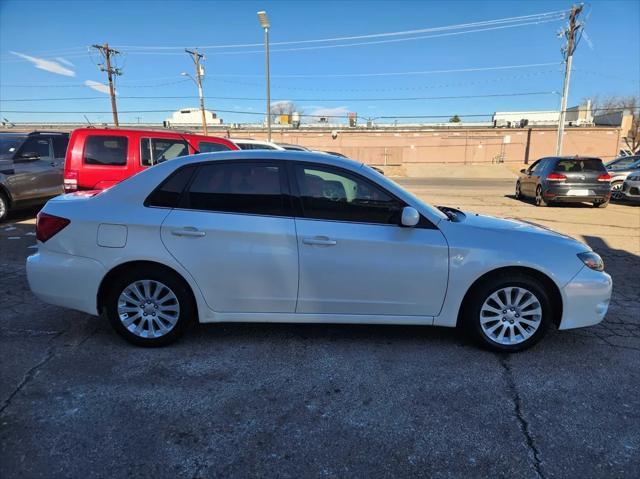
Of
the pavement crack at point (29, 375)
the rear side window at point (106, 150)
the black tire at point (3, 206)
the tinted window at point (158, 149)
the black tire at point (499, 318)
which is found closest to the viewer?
the pavement crack at point (29, 375)

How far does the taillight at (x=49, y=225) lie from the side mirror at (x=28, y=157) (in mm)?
7216

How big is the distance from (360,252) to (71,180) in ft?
19.6

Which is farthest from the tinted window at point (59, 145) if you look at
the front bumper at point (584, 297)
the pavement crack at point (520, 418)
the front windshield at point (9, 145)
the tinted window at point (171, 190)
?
the front bumper at point (584, 297)

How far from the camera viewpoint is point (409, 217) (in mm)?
3461

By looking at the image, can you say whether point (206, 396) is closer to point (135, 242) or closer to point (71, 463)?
point (71, 463)

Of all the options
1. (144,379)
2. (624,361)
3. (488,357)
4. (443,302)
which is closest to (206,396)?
(144,379)

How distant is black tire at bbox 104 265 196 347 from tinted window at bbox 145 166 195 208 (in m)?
0.53

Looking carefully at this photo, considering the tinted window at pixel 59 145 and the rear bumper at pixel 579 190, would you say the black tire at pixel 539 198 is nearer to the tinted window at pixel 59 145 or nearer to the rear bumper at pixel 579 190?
the rear bumper at pixel 579 190

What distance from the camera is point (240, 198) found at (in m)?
3.64

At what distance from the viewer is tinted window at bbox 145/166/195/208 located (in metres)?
3.65

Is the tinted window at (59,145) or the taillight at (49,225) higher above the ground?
the tinted window at (59,145)

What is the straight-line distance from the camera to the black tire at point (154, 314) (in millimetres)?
3615

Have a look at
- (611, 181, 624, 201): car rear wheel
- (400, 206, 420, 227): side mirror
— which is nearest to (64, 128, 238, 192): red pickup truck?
(400, 206, 420, 227): side mirror

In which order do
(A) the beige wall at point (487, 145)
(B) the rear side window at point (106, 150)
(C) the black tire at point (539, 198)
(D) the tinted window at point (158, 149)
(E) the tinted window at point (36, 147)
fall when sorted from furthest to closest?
(A) the beige wall at point (487, 145)
(C) the black tire at point (539, 198)
(E) the tinted window at point (36, 147)
(D) the tinted window at point (158, 149)
(B) the rear side window at point (106, 150)
